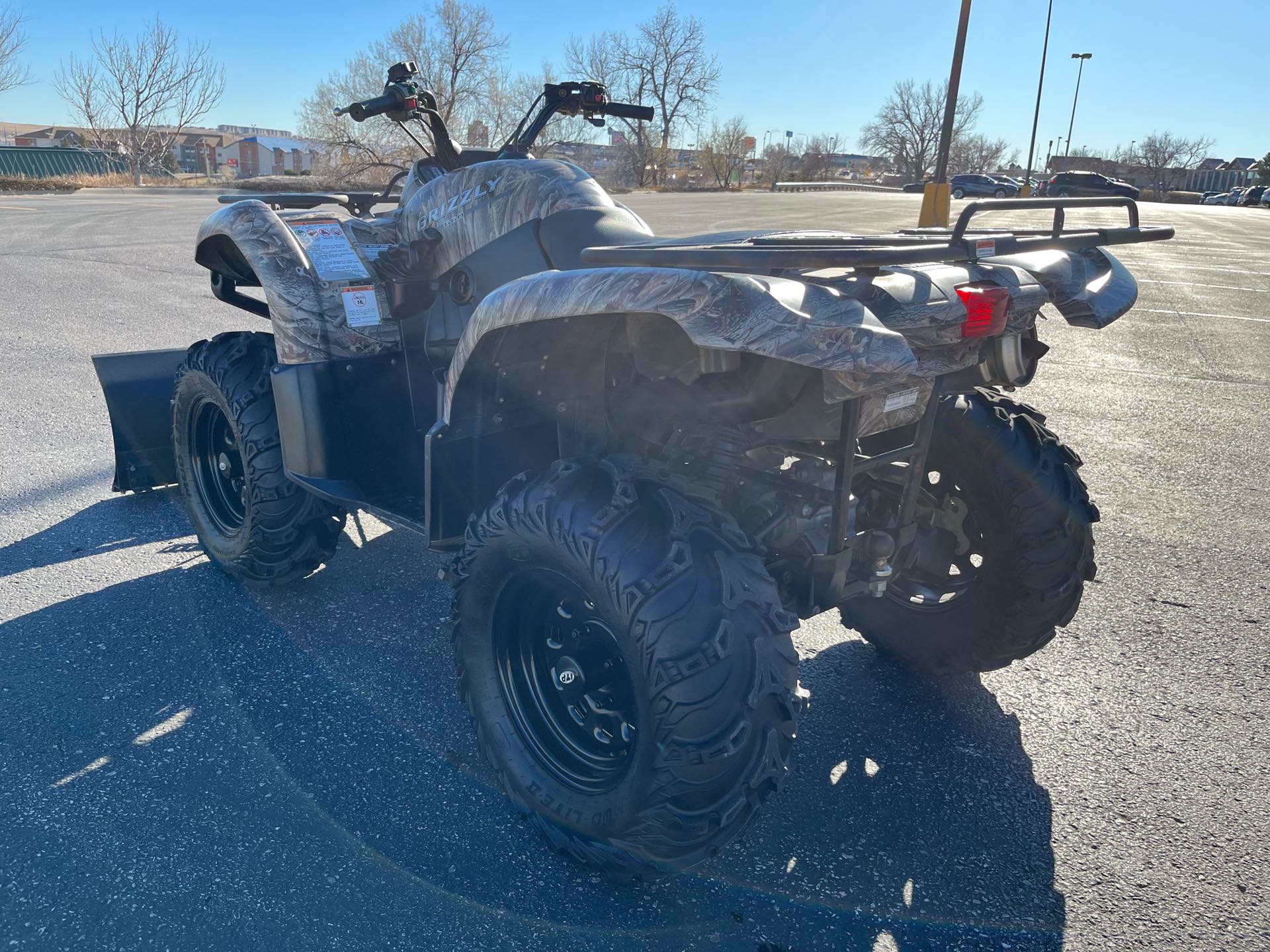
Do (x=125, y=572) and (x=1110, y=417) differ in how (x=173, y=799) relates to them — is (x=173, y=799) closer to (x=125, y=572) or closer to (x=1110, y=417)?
(x=125, y=572)

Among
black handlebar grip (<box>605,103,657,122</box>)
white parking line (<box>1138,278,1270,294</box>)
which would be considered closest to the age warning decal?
black handlebar grip (<box>605,103,657,122</box>)

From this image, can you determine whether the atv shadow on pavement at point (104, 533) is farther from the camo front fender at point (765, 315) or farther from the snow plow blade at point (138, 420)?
the camo front fender at point (765, 315)

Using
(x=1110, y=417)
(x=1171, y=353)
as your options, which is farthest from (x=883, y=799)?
(x=1171, y=353)

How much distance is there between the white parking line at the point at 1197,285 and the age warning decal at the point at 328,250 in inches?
527

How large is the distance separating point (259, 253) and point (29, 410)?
377 cm

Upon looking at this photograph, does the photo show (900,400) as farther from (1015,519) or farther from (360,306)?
(360,306)

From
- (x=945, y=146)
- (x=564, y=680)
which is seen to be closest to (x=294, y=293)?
(x=564, y=680)

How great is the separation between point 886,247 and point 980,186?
56.1 meters

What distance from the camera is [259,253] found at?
11.1ft

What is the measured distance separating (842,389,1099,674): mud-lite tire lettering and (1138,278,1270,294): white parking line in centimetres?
1279

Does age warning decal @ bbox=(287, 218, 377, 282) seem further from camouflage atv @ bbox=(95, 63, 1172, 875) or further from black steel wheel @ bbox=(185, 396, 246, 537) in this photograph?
black steel wheel @ bbox=(185, 396, 246, 537)

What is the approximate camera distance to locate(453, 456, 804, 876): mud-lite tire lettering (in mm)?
1996

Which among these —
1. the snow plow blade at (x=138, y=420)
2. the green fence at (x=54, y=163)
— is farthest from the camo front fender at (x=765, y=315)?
the green fence at (x=54, y=163)

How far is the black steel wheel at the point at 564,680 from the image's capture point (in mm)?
2422
